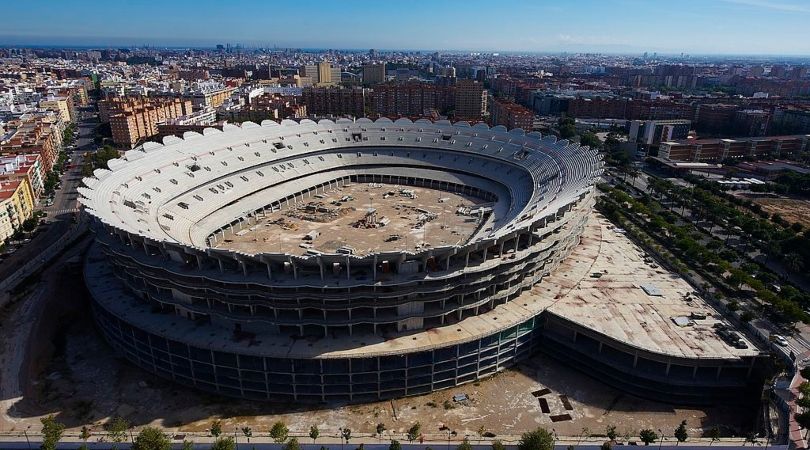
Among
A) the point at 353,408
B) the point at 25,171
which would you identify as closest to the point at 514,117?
the point at 25,171

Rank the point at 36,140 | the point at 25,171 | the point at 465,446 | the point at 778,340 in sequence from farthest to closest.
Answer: the point at 36,140 < the point at 25,171 < the point at 778,340 < the point at 465,446

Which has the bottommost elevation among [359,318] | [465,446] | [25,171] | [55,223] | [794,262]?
[55,223]

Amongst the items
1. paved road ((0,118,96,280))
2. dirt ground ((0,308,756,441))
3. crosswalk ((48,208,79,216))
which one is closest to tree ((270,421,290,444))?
dirt ground ((0,308,756,441))

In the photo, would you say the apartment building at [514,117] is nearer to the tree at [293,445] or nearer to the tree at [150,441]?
the tree at [293,445]

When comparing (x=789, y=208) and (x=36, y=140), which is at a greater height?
(x=36, y=140)

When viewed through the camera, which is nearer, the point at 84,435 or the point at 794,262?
the point at 84,435

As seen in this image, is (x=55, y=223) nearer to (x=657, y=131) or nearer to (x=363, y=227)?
(x=363, y=227)

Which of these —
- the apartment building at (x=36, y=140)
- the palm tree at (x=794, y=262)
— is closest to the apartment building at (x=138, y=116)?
the apartment building at (x=36, y=140)
